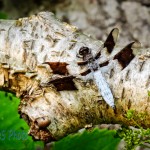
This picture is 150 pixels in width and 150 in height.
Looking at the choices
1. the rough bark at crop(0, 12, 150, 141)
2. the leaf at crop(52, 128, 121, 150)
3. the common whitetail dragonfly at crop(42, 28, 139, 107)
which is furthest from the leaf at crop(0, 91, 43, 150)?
the common whitetail dragonfly at crop(42, 28, 139, 107)

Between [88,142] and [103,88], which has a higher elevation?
[103,88]

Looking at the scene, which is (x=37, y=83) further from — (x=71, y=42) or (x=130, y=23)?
(x=130, y=23)

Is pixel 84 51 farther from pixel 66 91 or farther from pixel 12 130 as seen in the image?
pixel 12 130

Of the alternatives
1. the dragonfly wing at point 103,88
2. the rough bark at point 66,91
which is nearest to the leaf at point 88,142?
the rough bark at point 66,91

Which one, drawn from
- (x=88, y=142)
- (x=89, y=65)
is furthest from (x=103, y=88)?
(x=88, y=142)

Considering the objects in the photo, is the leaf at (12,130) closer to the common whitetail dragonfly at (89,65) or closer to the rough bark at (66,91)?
the rough bark at (66,91)

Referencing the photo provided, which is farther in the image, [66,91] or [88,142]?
[88,142]
